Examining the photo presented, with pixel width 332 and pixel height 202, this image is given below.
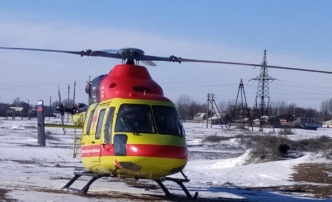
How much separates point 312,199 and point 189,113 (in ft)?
454

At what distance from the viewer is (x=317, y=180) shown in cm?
2073

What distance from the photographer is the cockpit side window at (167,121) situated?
44.8 feet

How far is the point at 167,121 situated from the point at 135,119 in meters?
0.73

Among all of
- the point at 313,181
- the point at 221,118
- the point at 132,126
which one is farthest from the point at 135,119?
the point at 221,118

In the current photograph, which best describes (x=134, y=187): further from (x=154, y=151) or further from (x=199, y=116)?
(x=199, y=116)

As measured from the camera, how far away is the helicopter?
13.2 metres

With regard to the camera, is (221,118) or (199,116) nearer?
(221,118)

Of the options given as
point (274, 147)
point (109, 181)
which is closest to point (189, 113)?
point (274, 147)

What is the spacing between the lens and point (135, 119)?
45.1 ft

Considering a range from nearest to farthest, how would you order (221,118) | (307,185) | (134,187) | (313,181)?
1. (134,187)
2. (307,185)
3. (313,181)
4. (221,118)

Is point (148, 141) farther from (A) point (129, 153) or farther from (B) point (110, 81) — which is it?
(B) point (110, 81)

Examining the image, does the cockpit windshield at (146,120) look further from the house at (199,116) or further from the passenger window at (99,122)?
the house at (199,116)

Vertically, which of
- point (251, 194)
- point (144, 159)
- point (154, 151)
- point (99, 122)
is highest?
point (99, 122)

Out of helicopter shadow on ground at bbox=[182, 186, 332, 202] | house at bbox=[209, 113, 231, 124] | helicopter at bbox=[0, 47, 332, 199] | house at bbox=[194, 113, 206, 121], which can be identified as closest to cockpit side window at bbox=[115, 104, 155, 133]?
helicopter at bbox=[0, 47, 332, 199]
